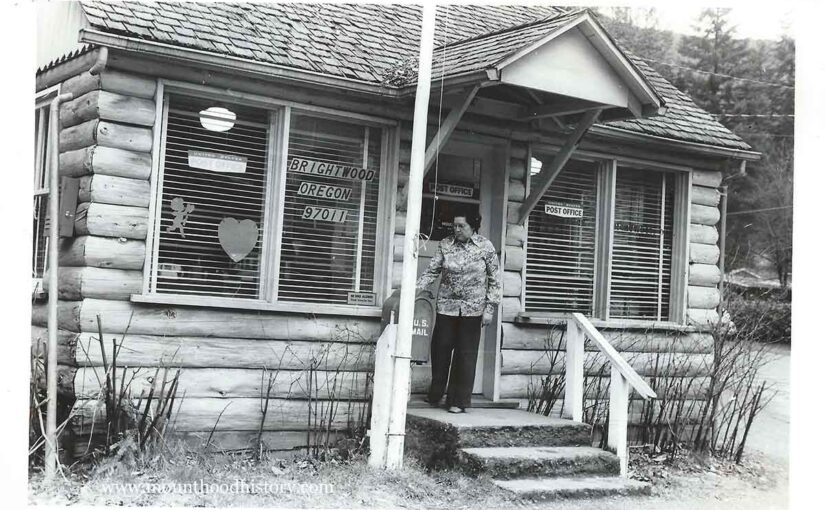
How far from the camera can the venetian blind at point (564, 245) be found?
9445 mm

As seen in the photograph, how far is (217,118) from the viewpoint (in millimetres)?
7605

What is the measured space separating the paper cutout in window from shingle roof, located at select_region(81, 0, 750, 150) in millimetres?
1324

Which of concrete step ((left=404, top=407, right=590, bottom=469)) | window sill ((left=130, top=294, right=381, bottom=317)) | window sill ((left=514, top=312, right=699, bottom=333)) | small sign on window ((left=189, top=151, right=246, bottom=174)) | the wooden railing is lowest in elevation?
concrete step ((left=404, top=407, right=590, bottom=469))

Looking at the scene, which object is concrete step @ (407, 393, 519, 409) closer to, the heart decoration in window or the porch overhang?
the heart decoration in window

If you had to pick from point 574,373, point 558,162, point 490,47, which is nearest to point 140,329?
point 490,47

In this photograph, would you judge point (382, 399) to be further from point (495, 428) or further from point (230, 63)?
point (230, 63)

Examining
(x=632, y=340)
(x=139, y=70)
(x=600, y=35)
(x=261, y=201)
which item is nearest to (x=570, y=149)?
(x=600, y=35)

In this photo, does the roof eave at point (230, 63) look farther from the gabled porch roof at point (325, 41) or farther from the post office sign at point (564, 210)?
the post office sign at point (564, 210)

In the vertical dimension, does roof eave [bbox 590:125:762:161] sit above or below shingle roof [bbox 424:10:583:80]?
below

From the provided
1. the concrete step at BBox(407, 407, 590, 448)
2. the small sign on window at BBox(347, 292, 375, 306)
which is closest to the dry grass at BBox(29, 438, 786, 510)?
the concrete step at BBox(407, 407, 590, 448)

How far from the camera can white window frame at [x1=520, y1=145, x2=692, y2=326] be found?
970 centimetres

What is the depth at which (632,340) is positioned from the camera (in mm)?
9750

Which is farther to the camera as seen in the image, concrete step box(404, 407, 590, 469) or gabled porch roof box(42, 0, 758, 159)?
concrete step box(404, 407, 590, 469)

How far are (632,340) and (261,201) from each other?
454cm
